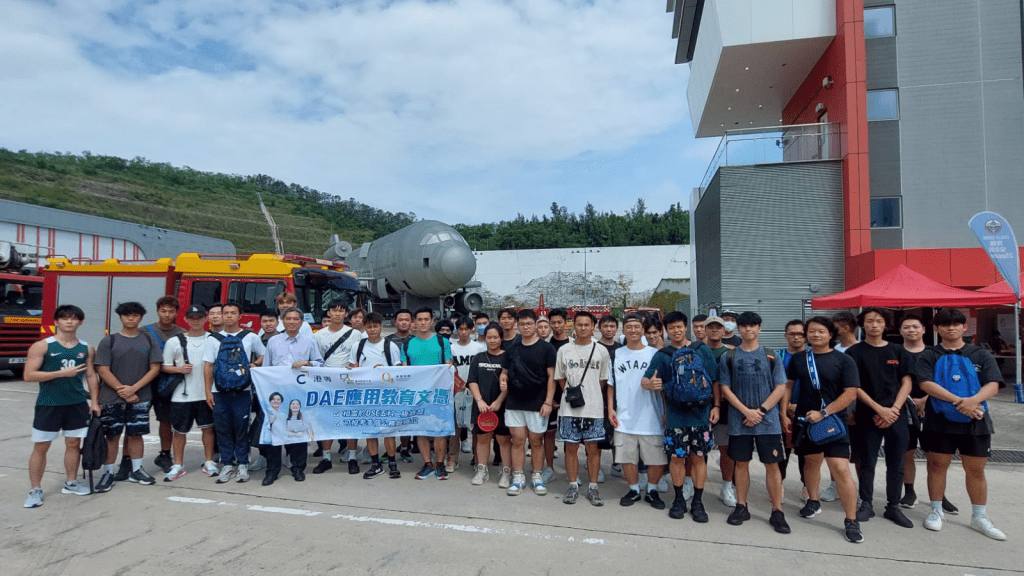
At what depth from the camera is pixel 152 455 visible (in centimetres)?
662

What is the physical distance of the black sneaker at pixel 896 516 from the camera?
4.43 metres

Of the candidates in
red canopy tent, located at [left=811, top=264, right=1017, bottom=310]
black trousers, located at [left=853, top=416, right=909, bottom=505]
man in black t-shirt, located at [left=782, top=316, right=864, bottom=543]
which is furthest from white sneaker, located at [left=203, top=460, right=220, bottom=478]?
red canopy tent, located at [left=811, top=264, right=1017, bottom=310]

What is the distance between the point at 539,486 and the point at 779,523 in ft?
6.59

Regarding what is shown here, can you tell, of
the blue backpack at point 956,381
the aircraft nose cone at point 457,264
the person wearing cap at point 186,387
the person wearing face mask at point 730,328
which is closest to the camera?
the blue backpack at point 956,381

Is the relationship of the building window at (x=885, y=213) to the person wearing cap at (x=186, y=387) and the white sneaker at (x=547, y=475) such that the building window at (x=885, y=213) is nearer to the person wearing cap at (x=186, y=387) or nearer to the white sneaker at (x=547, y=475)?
the white sneaker at (x=547, y=475)

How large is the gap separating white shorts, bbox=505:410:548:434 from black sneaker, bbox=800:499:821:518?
226 centimetres

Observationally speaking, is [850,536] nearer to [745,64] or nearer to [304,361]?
[304,361]

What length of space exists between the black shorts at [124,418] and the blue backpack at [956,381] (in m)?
6.96

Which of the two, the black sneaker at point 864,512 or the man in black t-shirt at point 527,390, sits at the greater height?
the man in black t-shirt at point 527,390

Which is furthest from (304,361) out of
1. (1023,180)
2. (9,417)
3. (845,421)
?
(1023,180)

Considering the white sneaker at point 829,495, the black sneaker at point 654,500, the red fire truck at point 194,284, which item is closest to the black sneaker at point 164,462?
the red fire truck at point 194,284

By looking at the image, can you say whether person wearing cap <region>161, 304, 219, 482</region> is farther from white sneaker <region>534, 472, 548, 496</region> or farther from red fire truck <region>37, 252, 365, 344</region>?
red fire truck <region>37, 252, 365, 344</region>

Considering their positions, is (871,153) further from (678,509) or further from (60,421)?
(60,421)

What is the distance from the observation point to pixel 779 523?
4.30 m
